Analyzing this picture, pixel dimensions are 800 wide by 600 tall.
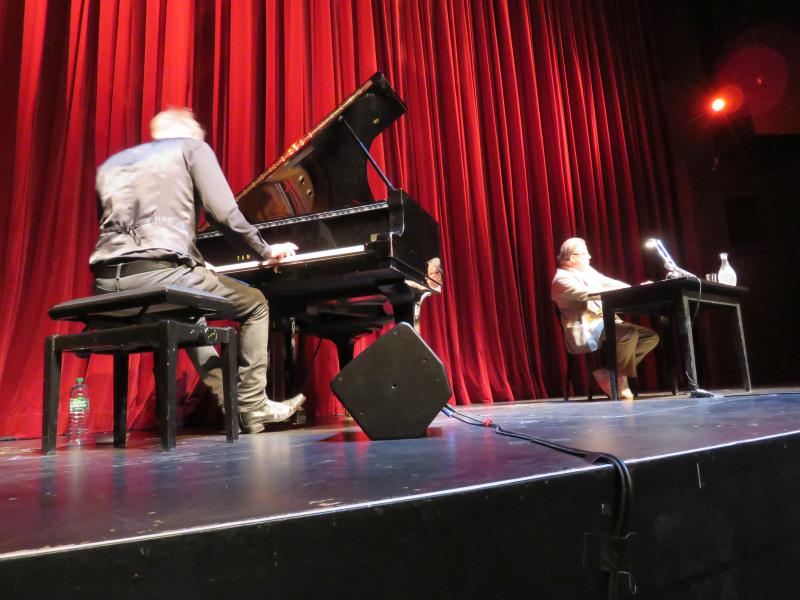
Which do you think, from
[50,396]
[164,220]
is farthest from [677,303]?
[50,396]

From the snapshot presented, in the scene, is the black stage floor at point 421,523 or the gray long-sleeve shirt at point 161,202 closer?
the black stage floor at point 421,523

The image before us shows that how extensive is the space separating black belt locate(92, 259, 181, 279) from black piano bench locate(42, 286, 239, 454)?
12cm

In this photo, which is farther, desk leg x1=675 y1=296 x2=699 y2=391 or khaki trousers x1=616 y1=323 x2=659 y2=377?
khaki trousers x1=616 y1=323 x2=659 y2=377

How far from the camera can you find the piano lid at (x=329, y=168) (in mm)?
2438

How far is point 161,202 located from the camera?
1838mm

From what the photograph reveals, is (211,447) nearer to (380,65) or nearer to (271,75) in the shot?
(271,75)

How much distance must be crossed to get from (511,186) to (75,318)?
11.4 ft

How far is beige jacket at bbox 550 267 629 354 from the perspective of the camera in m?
3.44

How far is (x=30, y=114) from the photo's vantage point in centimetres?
302

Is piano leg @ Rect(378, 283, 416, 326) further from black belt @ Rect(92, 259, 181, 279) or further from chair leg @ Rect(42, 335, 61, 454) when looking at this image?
chair leg @ Rect(42, 335, 61, 454)

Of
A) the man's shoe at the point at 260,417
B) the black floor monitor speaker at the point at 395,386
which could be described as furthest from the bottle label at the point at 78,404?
the black floor monitor speaker at the point at 395,386

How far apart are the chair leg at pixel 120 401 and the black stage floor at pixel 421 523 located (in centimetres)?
78

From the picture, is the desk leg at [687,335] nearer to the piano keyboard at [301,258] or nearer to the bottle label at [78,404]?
the piano keyboard at [301,258]

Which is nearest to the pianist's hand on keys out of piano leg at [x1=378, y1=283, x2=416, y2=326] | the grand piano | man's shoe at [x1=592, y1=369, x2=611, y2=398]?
the grand piano
